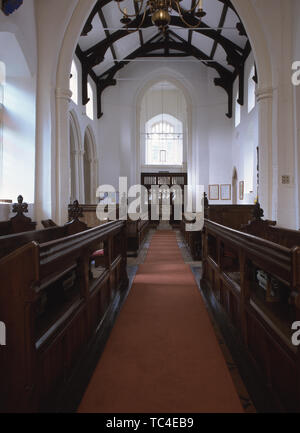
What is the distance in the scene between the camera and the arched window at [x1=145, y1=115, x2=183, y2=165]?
1827 centimetres

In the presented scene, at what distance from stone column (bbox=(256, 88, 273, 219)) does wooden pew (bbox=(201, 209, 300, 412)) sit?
2.82 metres

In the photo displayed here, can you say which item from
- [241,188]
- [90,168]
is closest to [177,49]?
[90,168]

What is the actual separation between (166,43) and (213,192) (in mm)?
5966

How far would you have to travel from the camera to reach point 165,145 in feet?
60.4

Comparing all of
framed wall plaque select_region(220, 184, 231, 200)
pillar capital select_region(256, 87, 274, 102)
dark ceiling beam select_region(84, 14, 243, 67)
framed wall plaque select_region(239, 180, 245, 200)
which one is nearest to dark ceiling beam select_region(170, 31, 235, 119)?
dark ceiling beam select_region(84, 14, 243, 67)

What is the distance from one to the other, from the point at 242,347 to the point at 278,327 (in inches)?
24.0

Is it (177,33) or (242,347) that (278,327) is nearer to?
(242,347)

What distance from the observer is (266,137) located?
5.65 meters

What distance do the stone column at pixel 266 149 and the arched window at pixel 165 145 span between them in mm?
12513
